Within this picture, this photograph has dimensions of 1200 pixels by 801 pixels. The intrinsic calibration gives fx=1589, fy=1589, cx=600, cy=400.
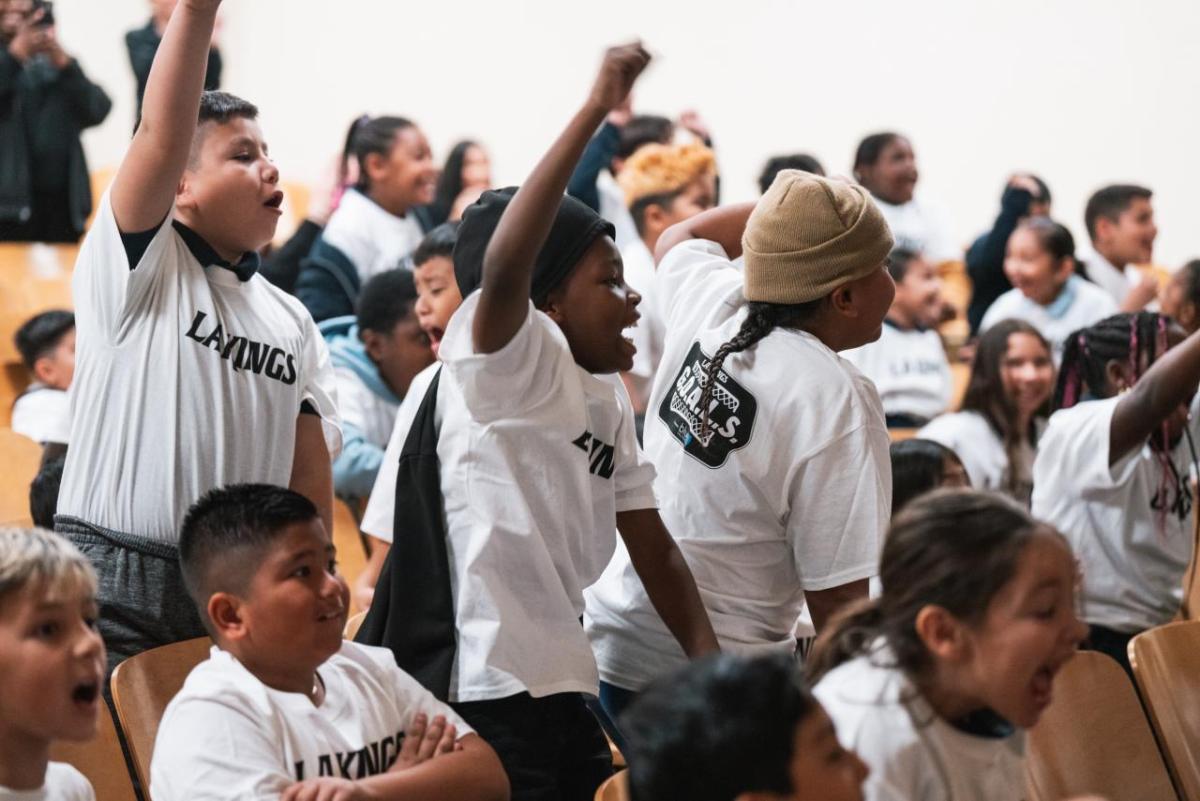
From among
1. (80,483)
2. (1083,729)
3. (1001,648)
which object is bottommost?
(1083,729)

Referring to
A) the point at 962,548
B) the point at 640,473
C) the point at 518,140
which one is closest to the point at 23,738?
the point at 640,473

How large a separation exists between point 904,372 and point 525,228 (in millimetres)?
3528

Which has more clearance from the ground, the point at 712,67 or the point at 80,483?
the point at 712,67

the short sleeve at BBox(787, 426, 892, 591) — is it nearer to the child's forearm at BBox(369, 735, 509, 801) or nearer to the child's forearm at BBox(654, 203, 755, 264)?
the child's forearm at BBox(369, 735, 509, 801)

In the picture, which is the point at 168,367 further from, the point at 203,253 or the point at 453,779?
the point at 453,779

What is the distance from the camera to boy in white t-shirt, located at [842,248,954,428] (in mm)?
5273

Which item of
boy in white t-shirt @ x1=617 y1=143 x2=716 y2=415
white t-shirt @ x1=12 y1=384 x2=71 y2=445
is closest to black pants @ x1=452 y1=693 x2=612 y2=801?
white t-shirt @ x1=12 y1=384 x2=71 y2=445

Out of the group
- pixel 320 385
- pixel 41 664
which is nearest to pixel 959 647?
pixel 41 664

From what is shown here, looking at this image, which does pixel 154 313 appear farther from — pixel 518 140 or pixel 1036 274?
pixel 518 140

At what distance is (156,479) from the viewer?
2.29 metres

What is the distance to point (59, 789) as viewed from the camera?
6.12ft

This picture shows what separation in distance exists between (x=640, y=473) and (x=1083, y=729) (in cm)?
90

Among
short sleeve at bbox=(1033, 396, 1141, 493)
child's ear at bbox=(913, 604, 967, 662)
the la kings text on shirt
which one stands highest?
the la kings text on shirt

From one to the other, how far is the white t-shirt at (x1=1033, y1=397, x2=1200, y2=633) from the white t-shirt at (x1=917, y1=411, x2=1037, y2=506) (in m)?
0.85
